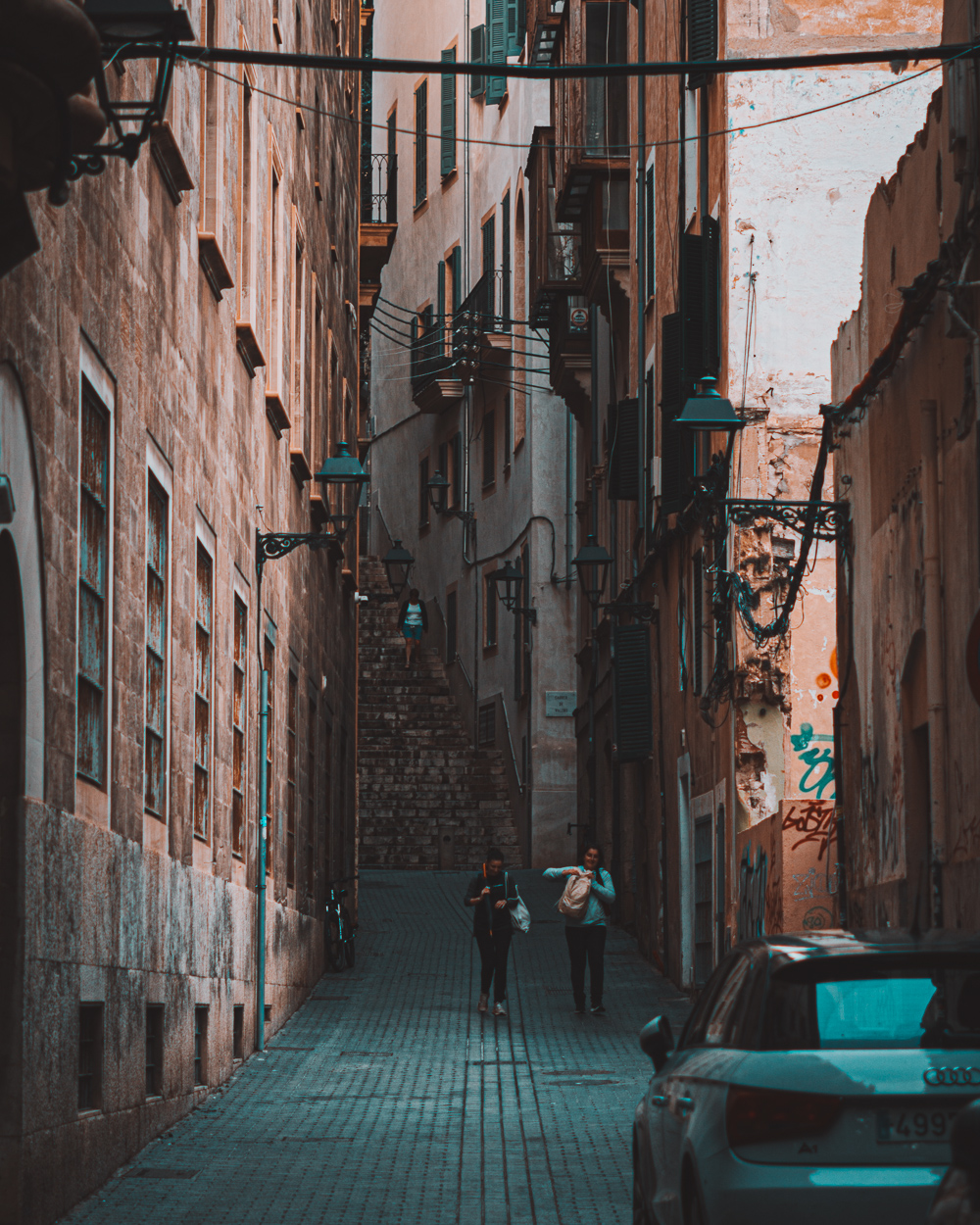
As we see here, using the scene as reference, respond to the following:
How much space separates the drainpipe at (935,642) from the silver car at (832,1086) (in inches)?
210

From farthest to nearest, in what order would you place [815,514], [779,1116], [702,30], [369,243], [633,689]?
[369,243] → [633,689] → [702,30] → [815,514] → [779,1116]

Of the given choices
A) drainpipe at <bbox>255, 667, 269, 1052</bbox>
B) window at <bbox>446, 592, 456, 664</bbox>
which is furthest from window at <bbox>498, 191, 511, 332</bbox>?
drainpipe at <bbox>255, 667, 269, 1052</bbox>

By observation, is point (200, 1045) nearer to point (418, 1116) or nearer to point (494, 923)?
point (418, 1116)

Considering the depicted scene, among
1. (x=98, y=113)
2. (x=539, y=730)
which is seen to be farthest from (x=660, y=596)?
(x=98, y=113)

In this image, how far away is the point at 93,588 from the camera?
420 inches

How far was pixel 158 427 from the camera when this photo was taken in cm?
1264

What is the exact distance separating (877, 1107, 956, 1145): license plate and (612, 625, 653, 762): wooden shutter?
20.6 metres

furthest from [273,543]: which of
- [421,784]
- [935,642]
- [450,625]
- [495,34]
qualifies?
[495,34]

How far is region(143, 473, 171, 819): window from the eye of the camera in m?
12.5

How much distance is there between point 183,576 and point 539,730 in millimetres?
27707

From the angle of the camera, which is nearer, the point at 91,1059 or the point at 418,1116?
the point at 91,1059

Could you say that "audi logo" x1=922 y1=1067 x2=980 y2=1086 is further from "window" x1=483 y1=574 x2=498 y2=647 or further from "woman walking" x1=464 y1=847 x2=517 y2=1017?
"window" x1=483 y1=574 x2=498 y2=647

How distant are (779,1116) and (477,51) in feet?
152

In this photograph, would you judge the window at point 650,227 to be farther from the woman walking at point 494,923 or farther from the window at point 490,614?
the window at point 490,614
